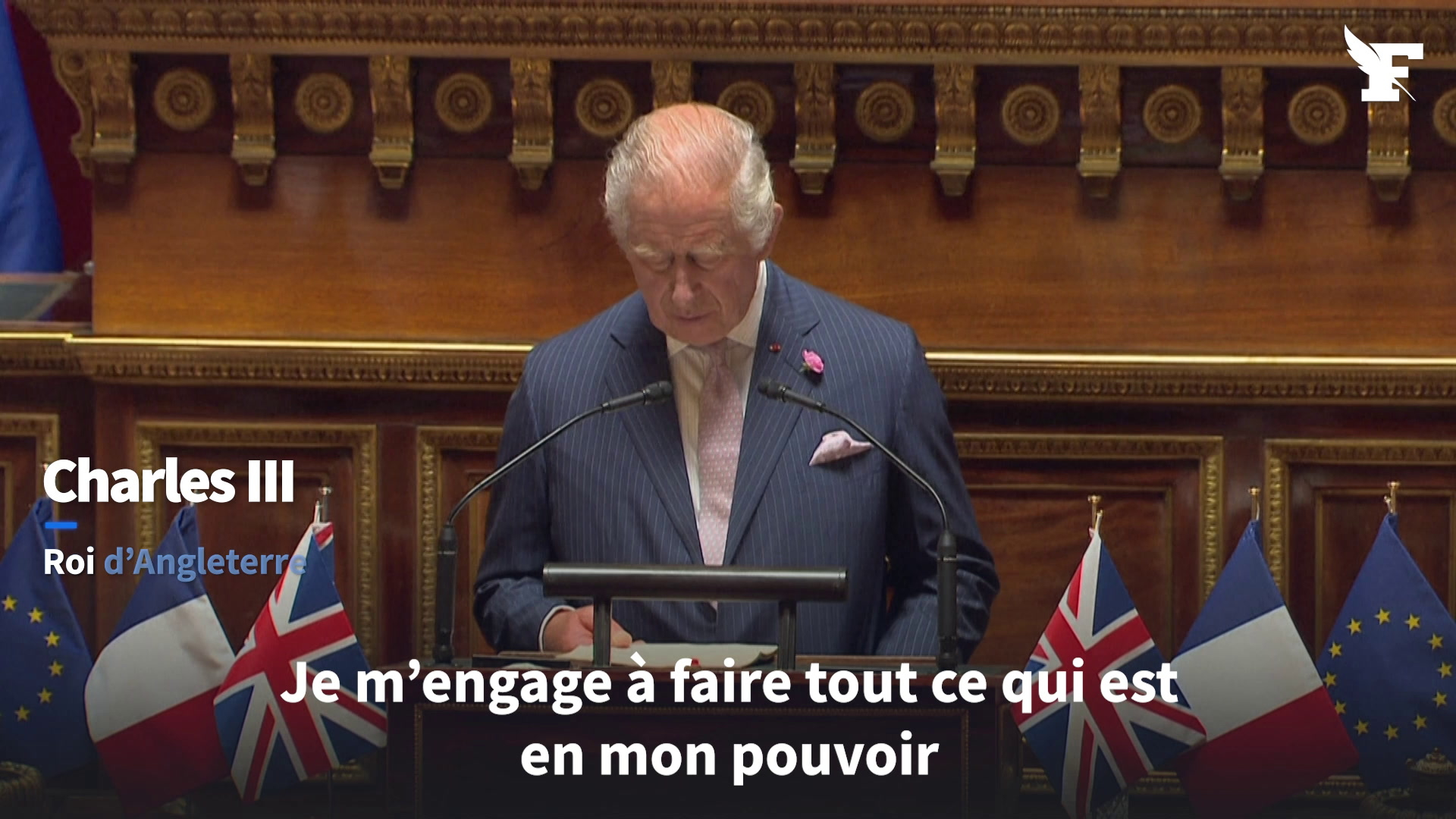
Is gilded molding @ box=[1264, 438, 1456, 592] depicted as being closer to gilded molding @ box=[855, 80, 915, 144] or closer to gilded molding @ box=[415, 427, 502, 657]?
gilded molding @ box=[855, 80, 915, 144]

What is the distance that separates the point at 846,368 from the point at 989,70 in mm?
1169

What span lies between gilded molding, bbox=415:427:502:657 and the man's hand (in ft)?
4.07

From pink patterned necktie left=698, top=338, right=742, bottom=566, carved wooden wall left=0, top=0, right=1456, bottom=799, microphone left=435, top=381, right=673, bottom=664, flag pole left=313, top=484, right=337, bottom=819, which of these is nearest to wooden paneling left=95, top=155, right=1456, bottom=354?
carved wooden wall left=0, top=0, right=1456, bottom=799

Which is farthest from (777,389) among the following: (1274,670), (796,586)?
(1274,670)

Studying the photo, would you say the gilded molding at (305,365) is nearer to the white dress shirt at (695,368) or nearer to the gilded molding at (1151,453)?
the white dress shirt at (695,368)

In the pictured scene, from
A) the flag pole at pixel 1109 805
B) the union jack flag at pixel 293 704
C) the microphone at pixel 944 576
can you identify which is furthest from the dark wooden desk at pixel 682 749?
the flag pole at pixel 1109 805

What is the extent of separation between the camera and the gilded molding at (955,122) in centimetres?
433

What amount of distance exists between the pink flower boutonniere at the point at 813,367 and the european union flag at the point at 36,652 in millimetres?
1791

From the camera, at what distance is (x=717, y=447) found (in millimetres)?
3500

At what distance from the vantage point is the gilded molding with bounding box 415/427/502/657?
4441 mm

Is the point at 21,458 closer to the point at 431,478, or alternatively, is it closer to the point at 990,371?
the point at 431,478

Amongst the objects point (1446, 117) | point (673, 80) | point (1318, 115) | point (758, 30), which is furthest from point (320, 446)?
point (1446, 117)

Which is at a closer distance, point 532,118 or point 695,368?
point 695,368

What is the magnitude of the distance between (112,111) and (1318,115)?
274 centimetres
